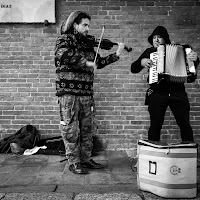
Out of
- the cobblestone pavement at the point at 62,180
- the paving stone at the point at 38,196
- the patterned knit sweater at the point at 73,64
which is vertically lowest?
the cobblestone pavement at the point at 62,180

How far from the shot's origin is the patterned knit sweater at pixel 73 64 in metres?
3.39

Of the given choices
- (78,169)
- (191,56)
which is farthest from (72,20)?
(78,169)

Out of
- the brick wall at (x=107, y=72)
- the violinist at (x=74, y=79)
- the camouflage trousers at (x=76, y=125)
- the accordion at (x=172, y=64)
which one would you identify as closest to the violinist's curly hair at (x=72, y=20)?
the violinist at (x=74, y=79)

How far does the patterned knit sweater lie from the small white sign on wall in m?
1.49

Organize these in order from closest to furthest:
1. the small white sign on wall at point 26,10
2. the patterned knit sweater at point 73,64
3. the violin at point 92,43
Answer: the patterned knit sweater at point 73,64 → the violin at point 92,43 → the small white sign on wall at point 26,10

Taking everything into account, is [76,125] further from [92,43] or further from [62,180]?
[92,43]

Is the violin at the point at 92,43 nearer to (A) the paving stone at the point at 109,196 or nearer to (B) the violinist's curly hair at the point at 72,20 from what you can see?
(B) the violinist's curly hair at the point at 72,20

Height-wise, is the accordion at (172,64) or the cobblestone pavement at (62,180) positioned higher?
the accordion at (172,64)

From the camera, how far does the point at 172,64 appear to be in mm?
3551

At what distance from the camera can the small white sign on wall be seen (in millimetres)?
4824

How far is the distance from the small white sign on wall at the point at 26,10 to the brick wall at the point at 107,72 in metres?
0.12

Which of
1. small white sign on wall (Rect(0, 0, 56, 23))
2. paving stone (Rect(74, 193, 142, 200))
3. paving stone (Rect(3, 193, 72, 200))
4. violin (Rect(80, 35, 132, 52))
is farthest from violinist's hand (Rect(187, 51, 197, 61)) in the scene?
small white sign on wall (Rect(0, 0, 56, 23))

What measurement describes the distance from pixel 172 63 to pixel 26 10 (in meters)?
2.53

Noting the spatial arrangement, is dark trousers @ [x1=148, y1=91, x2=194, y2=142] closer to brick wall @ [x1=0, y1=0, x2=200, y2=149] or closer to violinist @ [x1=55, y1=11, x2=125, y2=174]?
violinist @ [x1=55, y1=11, x2=125, y2=174]
